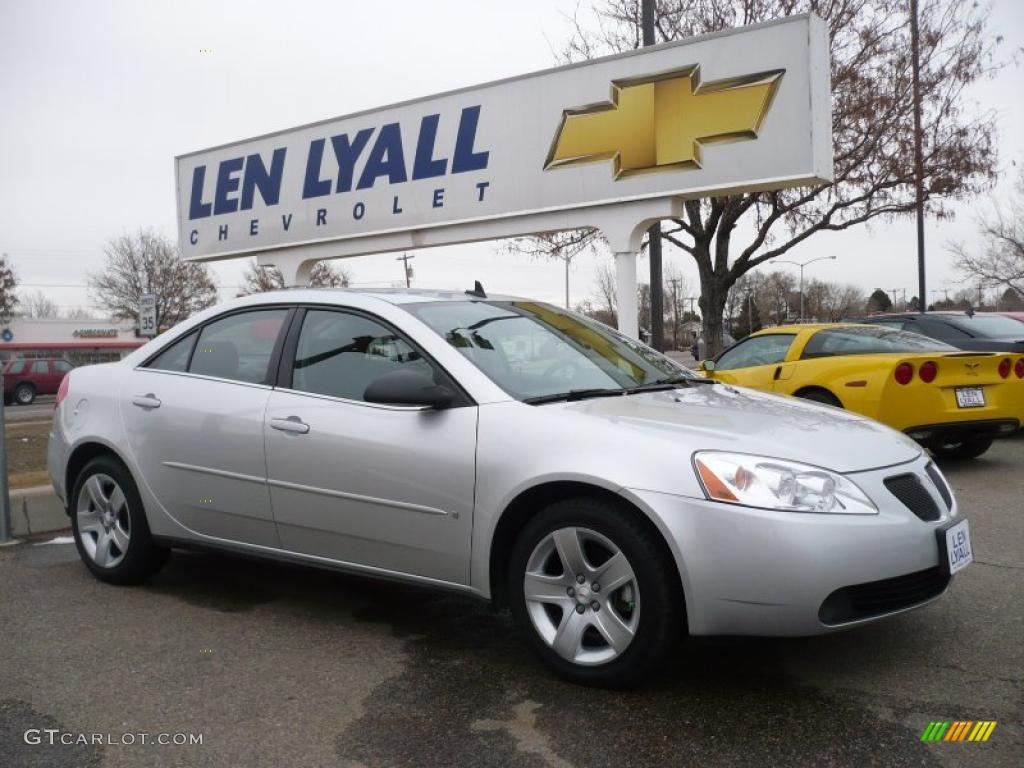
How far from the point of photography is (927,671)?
130 inches

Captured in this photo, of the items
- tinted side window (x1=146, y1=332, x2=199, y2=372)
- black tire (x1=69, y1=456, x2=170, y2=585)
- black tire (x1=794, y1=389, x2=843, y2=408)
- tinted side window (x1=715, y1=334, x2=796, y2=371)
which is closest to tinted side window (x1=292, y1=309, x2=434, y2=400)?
tinted side window (x1=146, y1=332, x2=199, y2=372)

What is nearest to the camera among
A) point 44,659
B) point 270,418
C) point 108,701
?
point 108,701

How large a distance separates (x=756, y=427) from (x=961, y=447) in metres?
6.07

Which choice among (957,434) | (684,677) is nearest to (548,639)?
(684,677)

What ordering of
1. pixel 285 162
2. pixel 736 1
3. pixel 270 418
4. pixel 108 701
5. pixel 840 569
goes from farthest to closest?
pixel 736 1 → pixel 285 162 → pixel 270 418 → pixel 108 701 → pixel 840 569

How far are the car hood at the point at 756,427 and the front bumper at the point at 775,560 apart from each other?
195 mm

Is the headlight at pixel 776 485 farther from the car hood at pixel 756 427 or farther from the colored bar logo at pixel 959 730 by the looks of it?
the colored bar logo at pixel 959 730

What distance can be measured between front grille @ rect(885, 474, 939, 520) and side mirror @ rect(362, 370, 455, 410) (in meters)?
1.65

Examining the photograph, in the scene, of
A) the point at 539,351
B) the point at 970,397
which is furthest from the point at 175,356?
the point at 970,397

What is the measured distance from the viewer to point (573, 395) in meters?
3.65

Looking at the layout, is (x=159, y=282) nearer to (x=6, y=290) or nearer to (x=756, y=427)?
(x=6, y=290)

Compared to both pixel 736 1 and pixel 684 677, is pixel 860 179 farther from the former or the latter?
pixel 684 677

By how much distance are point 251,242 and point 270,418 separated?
1007 cm

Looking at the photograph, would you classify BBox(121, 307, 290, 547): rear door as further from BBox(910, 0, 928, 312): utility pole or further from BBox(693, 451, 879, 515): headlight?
BBox(910, 0, 928, 312): utility pole
